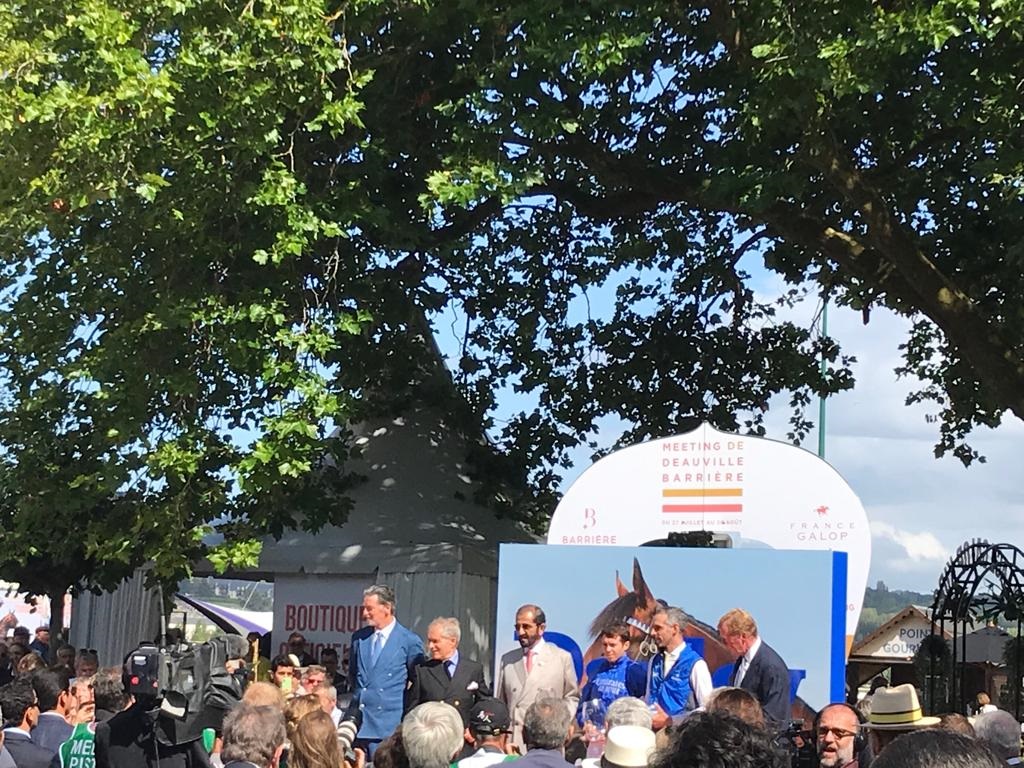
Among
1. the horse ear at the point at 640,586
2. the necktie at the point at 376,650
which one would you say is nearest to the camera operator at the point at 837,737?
the horse ear at the point at 640,586

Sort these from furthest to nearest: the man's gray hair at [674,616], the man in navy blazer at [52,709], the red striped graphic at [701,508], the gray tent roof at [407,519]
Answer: the gray tent roof at [407,519]
the red striped graphic at [701,508]
the man's gray hair at [674,616]
the man in navy blazer at [52,709]

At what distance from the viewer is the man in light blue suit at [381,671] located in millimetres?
8586

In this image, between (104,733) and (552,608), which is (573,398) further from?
(104,733)

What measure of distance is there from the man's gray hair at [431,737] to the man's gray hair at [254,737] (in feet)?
1.74

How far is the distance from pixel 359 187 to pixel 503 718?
6.95 meters

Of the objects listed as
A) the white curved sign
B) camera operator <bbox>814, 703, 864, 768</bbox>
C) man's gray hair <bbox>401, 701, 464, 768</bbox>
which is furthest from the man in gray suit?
man's gray hair <bbox>401, 701, 464, 768</bbox>

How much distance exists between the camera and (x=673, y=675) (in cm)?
796

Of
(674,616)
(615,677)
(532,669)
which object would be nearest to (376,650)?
(532,669)

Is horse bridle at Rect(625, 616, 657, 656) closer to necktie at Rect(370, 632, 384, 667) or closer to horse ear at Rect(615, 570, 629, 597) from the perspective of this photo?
horse ear at Rect(615, 570, 629, 597)

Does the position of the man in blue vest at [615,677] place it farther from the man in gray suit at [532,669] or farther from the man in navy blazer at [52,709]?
the man in navy blazer at [52,709]

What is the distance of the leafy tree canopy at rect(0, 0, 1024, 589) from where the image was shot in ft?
33.7

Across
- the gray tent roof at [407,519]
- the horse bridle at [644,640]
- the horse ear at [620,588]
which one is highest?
the gray tent roof at [407,519]

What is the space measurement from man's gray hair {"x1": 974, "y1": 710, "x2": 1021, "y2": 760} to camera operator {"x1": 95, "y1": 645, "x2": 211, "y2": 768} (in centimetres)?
367

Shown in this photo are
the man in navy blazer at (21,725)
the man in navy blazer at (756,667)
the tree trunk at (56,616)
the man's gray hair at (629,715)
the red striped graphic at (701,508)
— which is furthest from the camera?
the tree trunk at (56,616)
